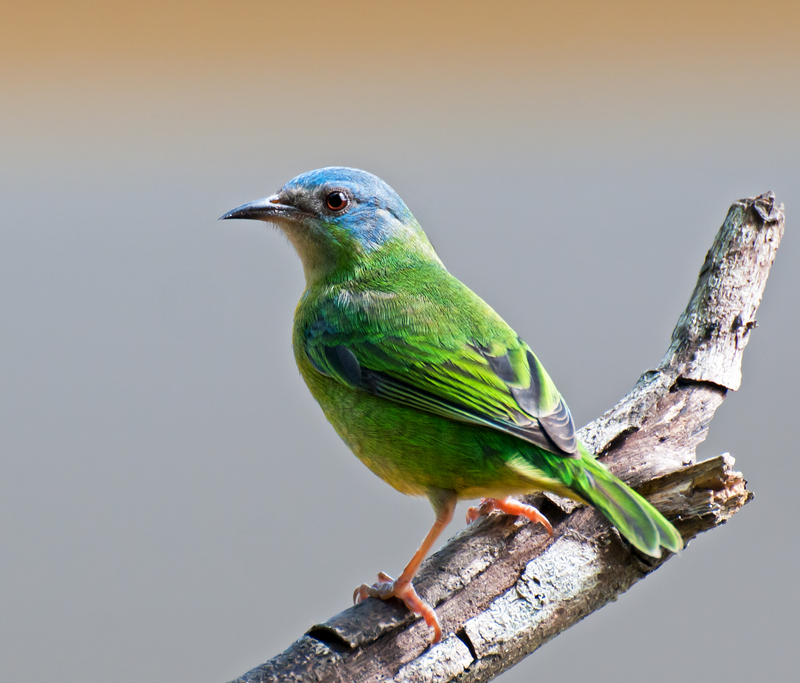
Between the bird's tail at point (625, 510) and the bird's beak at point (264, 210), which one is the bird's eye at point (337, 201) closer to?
the bird's beak at point (264, 210)

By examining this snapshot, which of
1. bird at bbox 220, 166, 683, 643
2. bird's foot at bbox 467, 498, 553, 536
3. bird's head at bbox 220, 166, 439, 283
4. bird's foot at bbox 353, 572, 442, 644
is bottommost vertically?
bird's foot at bbox 353, 572, 442, 644

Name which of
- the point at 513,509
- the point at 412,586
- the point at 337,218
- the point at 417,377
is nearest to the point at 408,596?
the point at 412,586

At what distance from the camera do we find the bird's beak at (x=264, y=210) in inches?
129

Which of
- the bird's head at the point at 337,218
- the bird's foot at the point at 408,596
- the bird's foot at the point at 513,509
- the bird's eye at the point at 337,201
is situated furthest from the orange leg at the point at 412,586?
the bird's eye at the point at 337,201

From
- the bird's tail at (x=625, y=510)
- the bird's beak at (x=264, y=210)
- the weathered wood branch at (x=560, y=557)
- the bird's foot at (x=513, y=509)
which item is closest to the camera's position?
the bird's tail at (x=625, y=510)

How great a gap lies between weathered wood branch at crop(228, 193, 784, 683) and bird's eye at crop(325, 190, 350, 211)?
1.35 meters

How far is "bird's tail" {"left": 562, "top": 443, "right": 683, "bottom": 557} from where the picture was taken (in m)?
2.46

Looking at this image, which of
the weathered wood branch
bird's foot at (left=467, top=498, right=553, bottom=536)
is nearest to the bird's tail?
the weathered wood branch

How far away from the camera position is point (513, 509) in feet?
9.83

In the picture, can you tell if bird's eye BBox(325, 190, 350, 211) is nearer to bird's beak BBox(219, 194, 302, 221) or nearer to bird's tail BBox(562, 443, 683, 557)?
bird's beak BBox(219, 194, 302, 221)

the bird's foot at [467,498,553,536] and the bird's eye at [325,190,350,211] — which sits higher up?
the bird's eye at [325,190,350,211]

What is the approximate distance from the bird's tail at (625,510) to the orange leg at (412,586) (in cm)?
48

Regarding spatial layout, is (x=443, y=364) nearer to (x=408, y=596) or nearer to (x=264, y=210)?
(x=408, y=596)

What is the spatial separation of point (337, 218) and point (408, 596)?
1550mm
